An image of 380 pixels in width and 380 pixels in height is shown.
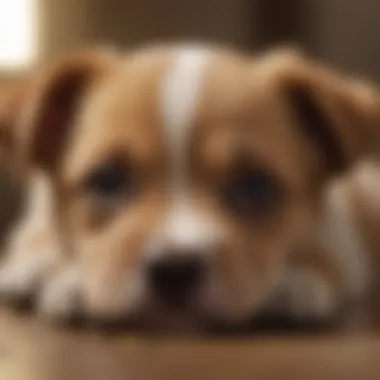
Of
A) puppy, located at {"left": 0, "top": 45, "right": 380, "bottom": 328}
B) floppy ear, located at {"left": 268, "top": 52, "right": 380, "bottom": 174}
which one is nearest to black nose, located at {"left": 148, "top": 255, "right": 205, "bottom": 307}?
puppy, located at {"left": 0, "top": 45, "right": 380, "bottom": 328}

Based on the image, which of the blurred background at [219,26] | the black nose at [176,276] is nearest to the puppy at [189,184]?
the black nose at [176,276]

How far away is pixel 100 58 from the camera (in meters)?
1.26

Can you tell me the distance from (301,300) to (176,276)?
A: 0.58 feet

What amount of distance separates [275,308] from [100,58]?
33cm

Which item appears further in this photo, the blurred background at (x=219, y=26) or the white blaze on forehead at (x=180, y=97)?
the blurred background at (x=219, y=26)

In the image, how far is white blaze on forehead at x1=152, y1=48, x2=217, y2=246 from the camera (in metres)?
1.08

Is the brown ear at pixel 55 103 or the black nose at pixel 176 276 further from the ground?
the brown ear at pixel 55 103

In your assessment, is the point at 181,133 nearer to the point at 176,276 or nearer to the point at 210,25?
the point at 176,276

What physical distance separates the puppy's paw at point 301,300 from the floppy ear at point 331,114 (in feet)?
0.40

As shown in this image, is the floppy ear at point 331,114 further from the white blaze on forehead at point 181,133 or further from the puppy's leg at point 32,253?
the puppy's leg at point 32,253

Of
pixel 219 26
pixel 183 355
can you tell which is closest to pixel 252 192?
pixel 183 355

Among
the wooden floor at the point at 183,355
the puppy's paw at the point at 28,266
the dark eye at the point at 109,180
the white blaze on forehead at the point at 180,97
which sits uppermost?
the white blaze on forehead at the point at 180,97

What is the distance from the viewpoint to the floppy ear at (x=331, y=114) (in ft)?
3.90

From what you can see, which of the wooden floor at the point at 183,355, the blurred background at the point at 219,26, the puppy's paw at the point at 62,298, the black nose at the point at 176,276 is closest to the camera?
the wooden floor at the point at 183,355
